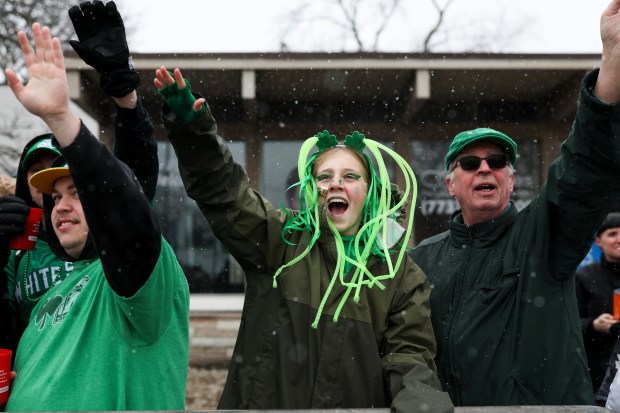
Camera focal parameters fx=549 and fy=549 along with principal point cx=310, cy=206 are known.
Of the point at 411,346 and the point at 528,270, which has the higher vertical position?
the point at 528,270

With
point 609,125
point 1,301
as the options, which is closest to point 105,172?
point 1,301

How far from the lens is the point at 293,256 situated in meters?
2.00

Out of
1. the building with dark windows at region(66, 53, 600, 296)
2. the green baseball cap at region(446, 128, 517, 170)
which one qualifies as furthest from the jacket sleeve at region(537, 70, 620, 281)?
the building with dark windows at region(66, 53, 600, 296)

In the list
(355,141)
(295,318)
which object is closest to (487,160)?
(355,141)

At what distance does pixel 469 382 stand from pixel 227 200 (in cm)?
120

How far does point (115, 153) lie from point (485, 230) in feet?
5.15

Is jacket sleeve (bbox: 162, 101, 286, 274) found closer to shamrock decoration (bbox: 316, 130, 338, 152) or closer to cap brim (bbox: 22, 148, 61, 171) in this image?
shamrock decoration (bbox: 316, 130, 338, 152)

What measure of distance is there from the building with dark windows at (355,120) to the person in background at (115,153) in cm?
403

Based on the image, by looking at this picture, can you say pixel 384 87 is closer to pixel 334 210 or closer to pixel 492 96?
pixel 492 96

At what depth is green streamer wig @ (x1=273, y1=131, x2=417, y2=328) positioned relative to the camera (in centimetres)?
192

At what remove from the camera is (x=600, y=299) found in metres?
3.91

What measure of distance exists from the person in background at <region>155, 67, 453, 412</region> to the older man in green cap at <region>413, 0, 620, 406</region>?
0.38 m

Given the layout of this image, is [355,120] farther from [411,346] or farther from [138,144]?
[411,346]

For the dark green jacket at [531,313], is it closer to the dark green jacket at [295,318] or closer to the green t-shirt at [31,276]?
the dark green jacket at [295,318]
